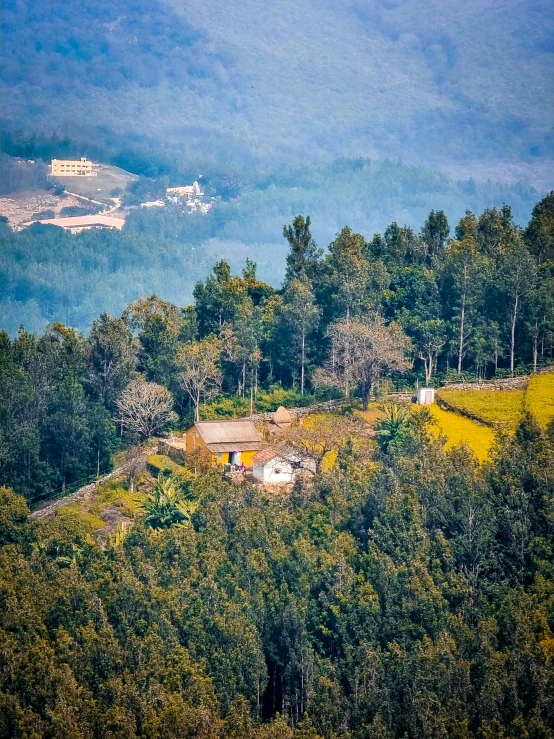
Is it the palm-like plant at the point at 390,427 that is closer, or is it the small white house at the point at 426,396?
the palm-like plant at the point at 390,427

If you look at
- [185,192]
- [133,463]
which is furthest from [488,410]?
[185,192]

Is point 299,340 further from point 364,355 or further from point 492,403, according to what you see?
point 492,403

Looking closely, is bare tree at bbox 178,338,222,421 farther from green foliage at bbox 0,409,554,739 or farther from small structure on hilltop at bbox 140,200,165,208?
small structure on hilltop at bbox 140,200,165,208

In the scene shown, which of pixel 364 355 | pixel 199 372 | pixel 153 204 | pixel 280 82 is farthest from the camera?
pixel 280 82

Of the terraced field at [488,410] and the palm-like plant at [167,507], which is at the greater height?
the terraced field at [488,410]

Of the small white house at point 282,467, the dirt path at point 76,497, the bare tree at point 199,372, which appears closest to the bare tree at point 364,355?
the bare tree at point 199,372

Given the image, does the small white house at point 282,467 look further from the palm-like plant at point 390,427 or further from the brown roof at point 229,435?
the palm-like plant at point 390,427

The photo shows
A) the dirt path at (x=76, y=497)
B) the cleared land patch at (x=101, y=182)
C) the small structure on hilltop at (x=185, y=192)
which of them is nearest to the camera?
the dirt path at (x=76, y=497)

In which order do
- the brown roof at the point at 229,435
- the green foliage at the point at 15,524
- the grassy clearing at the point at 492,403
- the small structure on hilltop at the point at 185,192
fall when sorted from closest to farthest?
the green foliage at the point at 15,524 → the brown roof at the point at 229,435 → the grassy clearing at the point at 492,403 → the small structure on hilltop at the point at 185,192
